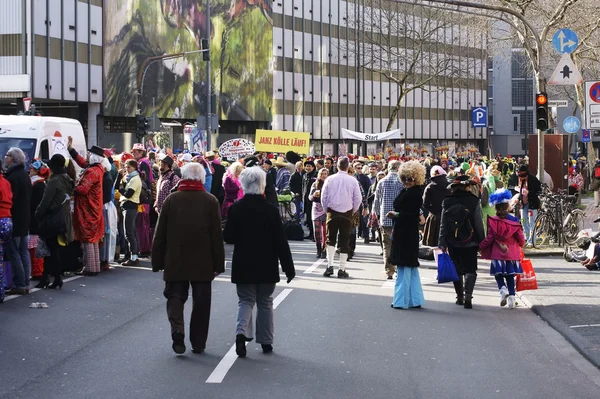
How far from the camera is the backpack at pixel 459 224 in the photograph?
45.1 feet

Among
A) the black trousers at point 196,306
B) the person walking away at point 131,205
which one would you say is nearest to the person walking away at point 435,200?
the person walking away at point 131,205

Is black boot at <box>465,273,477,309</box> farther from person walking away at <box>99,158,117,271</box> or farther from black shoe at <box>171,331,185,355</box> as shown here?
person walking away at <box>99,158,117,271</box>

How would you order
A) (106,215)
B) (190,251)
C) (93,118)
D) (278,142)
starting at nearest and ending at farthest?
(190,251) → (106,215) → (278,142) → (93,118)

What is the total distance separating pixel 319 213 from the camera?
20.2m

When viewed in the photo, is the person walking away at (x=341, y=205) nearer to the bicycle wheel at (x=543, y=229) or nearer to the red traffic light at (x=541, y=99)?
the red traffic light at (x=541, y=99)

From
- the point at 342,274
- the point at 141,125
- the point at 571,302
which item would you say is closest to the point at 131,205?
the point at 342,274

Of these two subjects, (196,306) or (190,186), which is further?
(190,186)

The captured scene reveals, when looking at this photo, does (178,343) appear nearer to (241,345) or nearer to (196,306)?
(196,306)

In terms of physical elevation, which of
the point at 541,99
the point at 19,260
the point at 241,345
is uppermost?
the point at 541,99

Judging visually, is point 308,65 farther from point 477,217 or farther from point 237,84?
point 477,217

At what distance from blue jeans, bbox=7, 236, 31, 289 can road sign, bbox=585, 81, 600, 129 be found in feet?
27.7

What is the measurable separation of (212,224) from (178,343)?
112cm

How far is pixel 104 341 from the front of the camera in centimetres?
1080

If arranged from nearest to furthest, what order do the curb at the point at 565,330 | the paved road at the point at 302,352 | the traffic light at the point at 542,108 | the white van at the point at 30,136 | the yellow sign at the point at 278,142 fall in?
the paved road at the point at 302,352, the curb at the point at 565,330, the traffic light at the point at 542,108, the white van at the point at 30,136, the yellow sign at the point at 278,142
